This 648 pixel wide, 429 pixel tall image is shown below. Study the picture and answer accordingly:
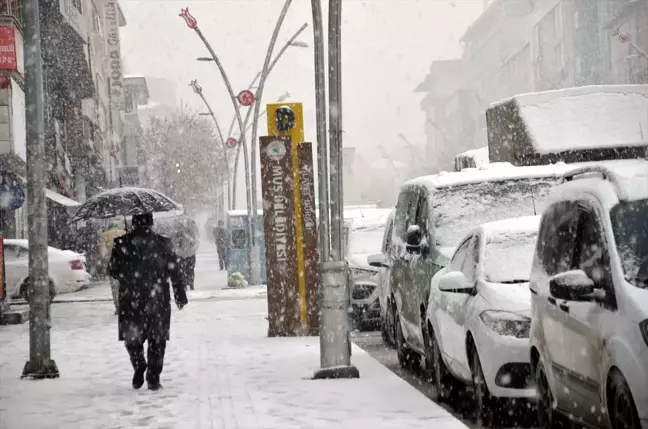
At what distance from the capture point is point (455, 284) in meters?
9.83

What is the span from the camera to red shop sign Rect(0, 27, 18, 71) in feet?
102

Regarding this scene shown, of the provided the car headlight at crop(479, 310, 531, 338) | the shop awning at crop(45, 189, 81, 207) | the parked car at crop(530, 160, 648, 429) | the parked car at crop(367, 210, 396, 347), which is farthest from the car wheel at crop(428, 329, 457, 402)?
the shop awning at crop(45, 189, 81, 207)

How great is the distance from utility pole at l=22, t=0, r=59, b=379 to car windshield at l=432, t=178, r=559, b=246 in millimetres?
4005

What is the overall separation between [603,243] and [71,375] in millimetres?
7595

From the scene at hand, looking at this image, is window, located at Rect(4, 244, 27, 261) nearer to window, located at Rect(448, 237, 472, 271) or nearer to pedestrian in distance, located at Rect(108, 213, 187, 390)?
pedestrian in distance, located at Rect(108, 213, 187, 390)

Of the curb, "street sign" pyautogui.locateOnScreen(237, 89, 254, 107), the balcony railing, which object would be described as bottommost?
the curb

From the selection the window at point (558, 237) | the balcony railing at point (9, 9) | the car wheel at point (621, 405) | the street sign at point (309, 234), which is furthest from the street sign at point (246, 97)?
the car wheel at point (621, 405)

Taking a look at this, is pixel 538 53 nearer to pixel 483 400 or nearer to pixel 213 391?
pixel 213 391

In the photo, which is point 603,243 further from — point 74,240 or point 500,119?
point 74,240

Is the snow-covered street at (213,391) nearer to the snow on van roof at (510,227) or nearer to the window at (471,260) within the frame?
the window at (471,260)

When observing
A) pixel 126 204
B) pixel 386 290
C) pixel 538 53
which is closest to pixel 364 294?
pixel 386 290

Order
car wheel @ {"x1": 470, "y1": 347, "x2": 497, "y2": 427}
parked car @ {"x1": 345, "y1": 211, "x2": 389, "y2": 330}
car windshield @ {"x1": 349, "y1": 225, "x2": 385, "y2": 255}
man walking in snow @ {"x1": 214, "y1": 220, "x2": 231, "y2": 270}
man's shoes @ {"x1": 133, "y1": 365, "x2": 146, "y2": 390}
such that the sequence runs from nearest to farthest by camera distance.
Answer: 1. car wheel @ {"x1": 470, "y1": 347, "x2": 497, "y2": 427}
2. man's shoes @ {"x1": 133, "y1": 365, "x2": 146, "y2": 390}
3. parked car @ {"x1": 345, "y1": 211, "x2": 389, "y2": 330}
4. car windshield @ {"x1": 349, "y1": 225, "x2": 385, "y2": 255}
5. man walking in snow @ {"x1": 214, "y1": 220, "x2": 231, "y2": 270}

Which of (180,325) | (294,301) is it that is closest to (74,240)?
Answer: (180,325)

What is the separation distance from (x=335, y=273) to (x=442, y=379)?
169 centimetres
